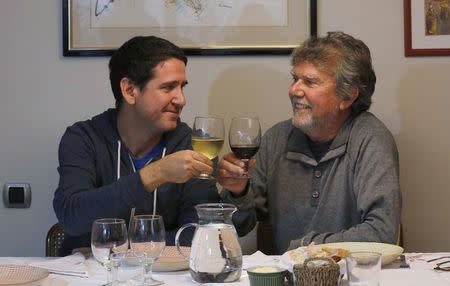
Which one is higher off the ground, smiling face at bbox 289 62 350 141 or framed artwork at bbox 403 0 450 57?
framed artwork at bbox 403 0 450 57

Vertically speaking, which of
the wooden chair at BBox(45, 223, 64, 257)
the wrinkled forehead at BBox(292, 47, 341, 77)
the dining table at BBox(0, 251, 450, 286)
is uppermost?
the wrinkled forehead at BBox(292, 47, 341, 77)

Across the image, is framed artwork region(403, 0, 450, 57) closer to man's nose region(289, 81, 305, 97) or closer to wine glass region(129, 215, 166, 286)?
man's nose region(289, 81, 305, 97)

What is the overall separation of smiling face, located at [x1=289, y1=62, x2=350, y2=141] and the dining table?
60 cm

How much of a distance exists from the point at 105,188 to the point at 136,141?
0.34 meters

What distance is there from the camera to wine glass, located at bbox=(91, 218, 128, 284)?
4.99 ft

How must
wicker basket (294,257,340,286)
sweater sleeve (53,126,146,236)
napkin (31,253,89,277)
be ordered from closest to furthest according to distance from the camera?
wicker basket (294,257,340,286)
napkin (31,253,89,277)
sweater sleeve (53,126,146,236)

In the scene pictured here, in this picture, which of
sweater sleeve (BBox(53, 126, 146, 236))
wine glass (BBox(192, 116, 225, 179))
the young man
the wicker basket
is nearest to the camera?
the wicker basket

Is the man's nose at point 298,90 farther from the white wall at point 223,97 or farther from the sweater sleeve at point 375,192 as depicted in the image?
the white wall at point 223,97

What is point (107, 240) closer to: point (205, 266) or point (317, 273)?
point (205, 266)

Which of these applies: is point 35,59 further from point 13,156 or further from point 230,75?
point 230,75

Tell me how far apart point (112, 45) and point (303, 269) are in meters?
1.49

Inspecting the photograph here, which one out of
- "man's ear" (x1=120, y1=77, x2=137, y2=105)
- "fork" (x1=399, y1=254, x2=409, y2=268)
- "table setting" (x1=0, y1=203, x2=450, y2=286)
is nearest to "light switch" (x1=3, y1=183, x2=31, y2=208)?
"man's ear" (x1=120, y1=77, x2=137, y2=105)

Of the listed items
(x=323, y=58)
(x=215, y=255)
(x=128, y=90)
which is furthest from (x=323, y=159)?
(x=215, y=255)

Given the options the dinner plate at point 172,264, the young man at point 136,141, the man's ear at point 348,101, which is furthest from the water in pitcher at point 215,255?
the man's ear at point 348,101
